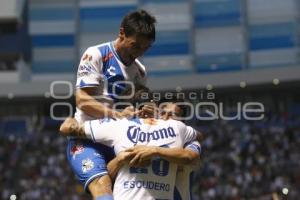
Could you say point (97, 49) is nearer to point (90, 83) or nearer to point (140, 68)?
point (90, 83)

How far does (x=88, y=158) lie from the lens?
4.17m

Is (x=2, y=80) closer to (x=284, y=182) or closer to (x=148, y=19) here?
(x=284, y=182)

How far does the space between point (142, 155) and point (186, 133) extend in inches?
14.8

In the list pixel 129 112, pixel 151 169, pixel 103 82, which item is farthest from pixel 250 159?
pixel 151 169

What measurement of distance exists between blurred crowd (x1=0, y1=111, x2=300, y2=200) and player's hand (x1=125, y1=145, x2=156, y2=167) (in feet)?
50.8

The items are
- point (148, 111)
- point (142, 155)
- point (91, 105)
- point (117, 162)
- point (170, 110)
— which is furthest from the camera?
point (91, 105)

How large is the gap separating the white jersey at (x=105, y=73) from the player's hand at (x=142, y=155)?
643mm

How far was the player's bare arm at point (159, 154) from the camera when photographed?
382 centimetres

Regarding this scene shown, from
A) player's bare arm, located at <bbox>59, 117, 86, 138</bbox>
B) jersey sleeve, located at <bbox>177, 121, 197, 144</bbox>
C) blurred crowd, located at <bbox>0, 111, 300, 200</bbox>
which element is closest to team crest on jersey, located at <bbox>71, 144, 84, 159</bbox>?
player's bare arm, located at <bbox>59, 117, 86, 138</bbox>

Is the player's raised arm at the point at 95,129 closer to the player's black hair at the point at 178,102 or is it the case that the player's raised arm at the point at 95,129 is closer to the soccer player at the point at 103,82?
the soccer player at the point at 103,82

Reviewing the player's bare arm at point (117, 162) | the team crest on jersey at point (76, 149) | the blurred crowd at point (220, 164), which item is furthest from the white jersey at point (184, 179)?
the blurred crowd at point (220, 164)

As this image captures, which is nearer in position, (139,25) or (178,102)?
(139,25)

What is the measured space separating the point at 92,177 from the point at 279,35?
25.3 meters

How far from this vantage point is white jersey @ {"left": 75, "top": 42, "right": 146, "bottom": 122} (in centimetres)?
430
